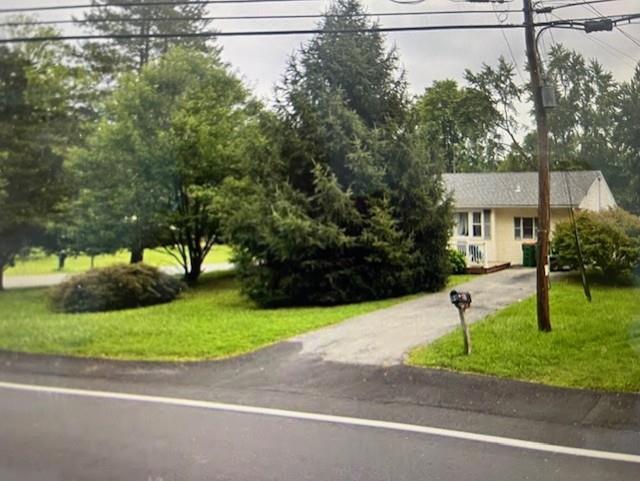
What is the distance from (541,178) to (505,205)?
5.8 inches

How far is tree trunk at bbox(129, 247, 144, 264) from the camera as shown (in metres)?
2.01

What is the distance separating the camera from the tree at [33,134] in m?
1.85

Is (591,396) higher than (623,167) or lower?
lower

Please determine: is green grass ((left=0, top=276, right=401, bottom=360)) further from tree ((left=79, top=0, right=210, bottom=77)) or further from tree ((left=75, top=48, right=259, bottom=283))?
tree ((left=79, top=0, right=210, bottom=77))

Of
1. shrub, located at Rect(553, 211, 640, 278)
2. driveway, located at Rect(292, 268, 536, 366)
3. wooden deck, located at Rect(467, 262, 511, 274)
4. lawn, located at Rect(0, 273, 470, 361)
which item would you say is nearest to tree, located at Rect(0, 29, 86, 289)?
lawn, located at Rect(0, 273, 470, 361)

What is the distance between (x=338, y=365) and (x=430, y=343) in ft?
1.05

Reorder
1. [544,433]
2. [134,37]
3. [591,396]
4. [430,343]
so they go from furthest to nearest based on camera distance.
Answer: [430,343] → [134,37] → [591,396] → [544,433]

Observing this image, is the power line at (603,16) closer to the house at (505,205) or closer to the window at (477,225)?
the house at (505,205)

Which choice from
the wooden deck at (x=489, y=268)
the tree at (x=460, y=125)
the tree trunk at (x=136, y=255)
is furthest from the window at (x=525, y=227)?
the tree trunk at (x=136, y=255)

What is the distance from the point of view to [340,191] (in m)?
2.30

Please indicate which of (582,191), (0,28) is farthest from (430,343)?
(0,28)

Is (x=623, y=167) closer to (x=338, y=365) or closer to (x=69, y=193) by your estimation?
(x=338, y=365)

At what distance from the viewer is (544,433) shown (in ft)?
5.13

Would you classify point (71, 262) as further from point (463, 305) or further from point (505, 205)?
point (505, 205)
